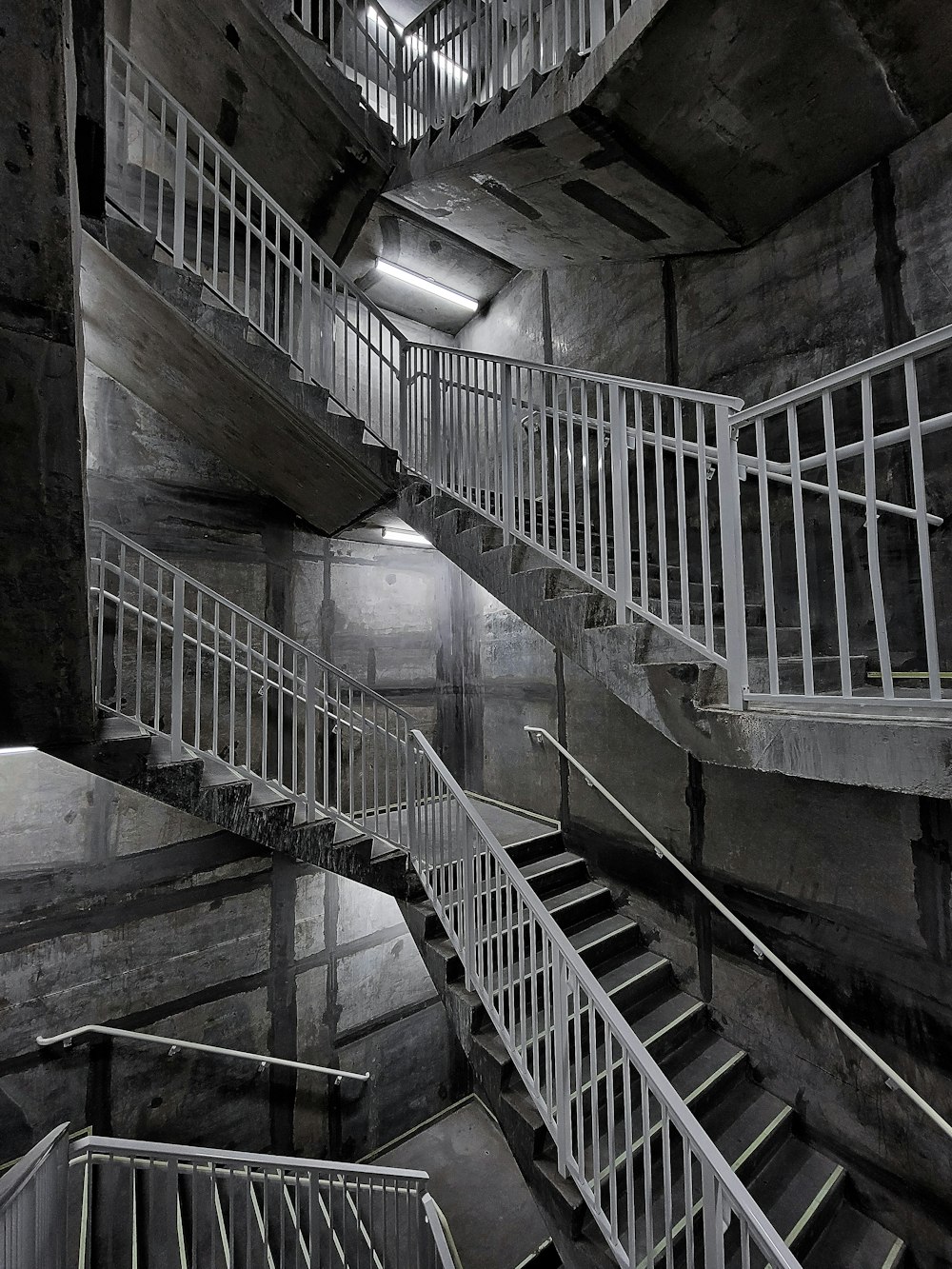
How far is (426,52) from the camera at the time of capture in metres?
5.15

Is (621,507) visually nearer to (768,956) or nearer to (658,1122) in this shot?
(768,956)

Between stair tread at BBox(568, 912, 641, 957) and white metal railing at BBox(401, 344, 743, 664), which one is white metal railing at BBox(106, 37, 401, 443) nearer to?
white metal railing at BBox(401, 344, 743, 664)

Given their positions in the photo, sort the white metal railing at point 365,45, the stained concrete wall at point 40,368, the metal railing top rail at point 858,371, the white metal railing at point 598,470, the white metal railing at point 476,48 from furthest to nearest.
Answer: the white metal railing at point 365,45
the white metal railing at point 476,48
the white metal railing at point 598,470
the metal railing top rail at point 858,371
the stained concrete wall at point 40,368

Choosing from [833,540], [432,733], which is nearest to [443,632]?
[432,733]

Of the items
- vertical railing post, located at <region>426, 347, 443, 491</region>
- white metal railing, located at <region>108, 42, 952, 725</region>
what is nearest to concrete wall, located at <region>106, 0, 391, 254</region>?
white metal railing, located at <region>108, 42, 952, 725</region>

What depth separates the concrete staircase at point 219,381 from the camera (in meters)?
3.22

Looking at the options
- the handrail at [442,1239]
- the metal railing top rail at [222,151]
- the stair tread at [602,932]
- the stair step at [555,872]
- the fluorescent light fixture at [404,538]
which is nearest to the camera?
the metal railing top rail at [222,151]

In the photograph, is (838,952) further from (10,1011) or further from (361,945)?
(10,1011)

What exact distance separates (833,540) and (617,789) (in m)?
3.12

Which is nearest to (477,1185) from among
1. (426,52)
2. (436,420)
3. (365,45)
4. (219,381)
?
(436,420)

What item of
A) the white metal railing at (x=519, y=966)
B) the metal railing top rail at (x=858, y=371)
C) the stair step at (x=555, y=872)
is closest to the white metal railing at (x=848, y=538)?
the metal railing top rail at (x=858, y=371)

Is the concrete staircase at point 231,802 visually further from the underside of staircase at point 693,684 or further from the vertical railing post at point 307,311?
the vertical railing post at point 307,311

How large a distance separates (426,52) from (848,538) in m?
5.91

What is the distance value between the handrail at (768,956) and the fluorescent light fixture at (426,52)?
6.17 m
